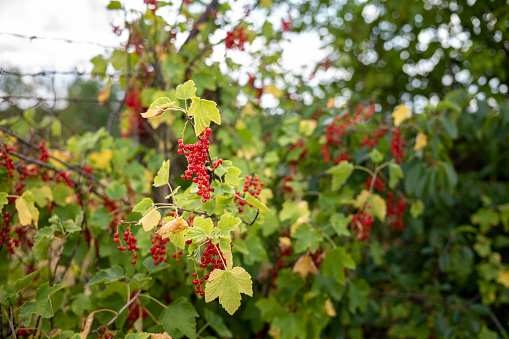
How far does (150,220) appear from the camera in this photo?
91 centimetres

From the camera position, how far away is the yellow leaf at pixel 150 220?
0.90 m

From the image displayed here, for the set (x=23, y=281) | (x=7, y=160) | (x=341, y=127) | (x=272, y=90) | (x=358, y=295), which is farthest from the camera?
(x=272, y=90)

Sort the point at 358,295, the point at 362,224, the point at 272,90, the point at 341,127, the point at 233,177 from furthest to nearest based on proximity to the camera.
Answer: the point at 272,90 < the point at 358,295 < the point at 341,127 < the point at 362,224 < the point at 233,177

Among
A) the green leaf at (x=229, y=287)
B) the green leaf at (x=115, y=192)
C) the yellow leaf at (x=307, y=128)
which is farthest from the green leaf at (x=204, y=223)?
the yellow leaf at (x=307, y=128)

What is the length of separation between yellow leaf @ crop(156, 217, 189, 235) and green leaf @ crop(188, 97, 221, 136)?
23 cm

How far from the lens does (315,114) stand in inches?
98.0

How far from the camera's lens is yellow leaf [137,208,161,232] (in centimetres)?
90

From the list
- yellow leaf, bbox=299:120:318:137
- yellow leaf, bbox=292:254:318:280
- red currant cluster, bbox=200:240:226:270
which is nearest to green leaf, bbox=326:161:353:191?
yellow leaf, bbox=299:120:318:137

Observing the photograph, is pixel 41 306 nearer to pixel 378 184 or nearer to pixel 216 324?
pixel 216 324

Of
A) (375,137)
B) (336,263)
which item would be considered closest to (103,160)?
(336,263)

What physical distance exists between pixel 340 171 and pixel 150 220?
1094mm

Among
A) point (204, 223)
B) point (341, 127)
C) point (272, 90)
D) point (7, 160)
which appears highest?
point (272, 90)

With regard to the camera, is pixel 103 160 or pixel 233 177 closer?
pixel 233 177

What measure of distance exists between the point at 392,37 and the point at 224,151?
2811mm
